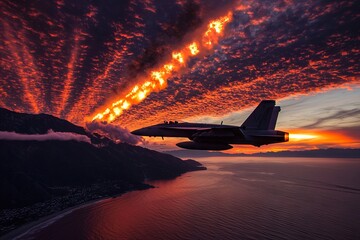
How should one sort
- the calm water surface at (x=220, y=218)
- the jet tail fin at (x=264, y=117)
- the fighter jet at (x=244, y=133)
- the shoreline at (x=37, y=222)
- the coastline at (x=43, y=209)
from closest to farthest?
the fighter jet at (x=244, y=133) < the jet tail fin at (x=264, y=117) < the calm water surface at (x=220, y=218) < the shoreline at (x=37, y=222) < the coastline at (x=43, y=209)

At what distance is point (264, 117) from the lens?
27.2m

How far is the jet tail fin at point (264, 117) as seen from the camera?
2722 cm

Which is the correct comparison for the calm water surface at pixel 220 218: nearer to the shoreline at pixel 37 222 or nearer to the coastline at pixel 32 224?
the shoreline at pixel 37 222

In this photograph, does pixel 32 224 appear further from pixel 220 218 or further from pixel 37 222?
pixel 220 218

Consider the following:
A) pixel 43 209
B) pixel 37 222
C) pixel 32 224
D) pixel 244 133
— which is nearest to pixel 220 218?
pixel 244 133

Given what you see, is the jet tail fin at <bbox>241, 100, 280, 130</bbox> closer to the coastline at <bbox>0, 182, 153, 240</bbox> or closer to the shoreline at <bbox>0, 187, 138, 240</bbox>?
the shoreline at <bbox>0, 187, 138, 240</bbox>

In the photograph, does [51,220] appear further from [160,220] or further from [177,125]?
[177,125]

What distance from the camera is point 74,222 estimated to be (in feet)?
428

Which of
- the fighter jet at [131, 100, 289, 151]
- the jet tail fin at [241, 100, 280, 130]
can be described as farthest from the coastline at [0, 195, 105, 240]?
the jet tail fin at [241, 100, 280, 130]

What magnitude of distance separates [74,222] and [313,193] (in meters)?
190

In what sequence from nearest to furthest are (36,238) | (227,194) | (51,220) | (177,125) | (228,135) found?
1. (228,135)
2. (177,125)
3. (36,238)
4. (51,220)
5. (227,194)

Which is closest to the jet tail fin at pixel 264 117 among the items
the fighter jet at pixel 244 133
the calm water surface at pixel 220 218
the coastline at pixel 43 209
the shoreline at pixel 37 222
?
the fighter jet at pixel 244 133

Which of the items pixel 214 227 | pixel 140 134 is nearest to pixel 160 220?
pixel 214 227

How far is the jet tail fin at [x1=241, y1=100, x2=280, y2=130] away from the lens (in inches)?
1072
